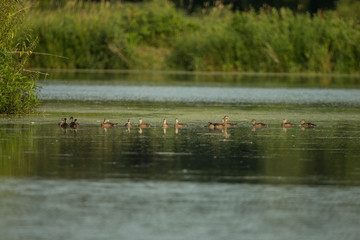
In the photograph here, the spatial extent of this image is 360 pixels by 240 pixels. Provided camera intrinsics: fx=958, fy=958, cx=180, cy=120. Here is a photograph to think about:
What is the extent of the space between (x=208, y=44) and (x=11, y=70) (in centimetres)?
2529

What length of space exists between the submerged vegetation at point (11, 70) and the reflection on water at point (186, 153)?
213 centimetres

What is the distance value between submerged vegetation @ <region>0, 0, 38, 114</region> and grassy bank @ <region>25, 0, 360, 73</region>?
22824mm

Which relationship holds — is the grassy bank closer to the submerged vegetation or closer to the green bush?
the green bush

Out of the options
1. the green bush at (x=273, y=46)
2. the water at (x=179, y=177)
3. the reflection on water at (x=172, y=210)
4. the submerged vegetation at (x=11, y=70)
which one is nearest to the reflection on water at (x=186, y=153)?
the water at (x=179, y=177)

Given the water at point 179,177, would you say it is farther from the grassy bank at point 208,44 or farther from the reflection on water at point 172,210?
the grassy bank at point 208,44

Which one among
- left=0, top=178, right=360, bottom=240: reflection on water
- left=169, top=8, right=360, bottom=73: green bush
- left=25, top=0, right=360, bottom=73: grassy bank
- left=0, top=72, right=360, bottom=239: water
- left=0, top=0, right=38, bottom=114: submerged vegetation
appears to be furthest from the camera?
left=25, top=0, right=360, bottom=73: grassy bank

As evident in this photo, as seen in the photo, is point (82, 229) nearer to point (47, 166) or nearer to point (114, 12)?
point (47, 166)

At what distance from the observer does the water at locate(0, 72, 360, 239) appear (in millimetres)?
8227

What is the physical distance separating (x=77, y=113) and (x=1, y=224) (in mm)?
11983

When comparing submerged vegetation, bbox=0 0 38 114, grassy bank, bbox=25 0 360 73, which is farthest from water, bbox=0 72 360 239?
grassy bank, bbox=25 0 360 73

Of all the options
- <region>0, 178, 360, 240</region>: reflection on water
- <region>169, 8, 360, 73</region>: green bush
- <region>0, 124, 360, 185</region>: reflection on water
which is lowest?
<region>0, 178, 360, 240</region>: reflection on water

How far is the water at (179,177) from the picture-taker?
8227 mm

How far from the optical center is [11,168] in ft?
37.2

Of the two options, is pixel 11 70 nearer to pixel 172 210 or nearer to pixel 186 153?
pixel 186 153
